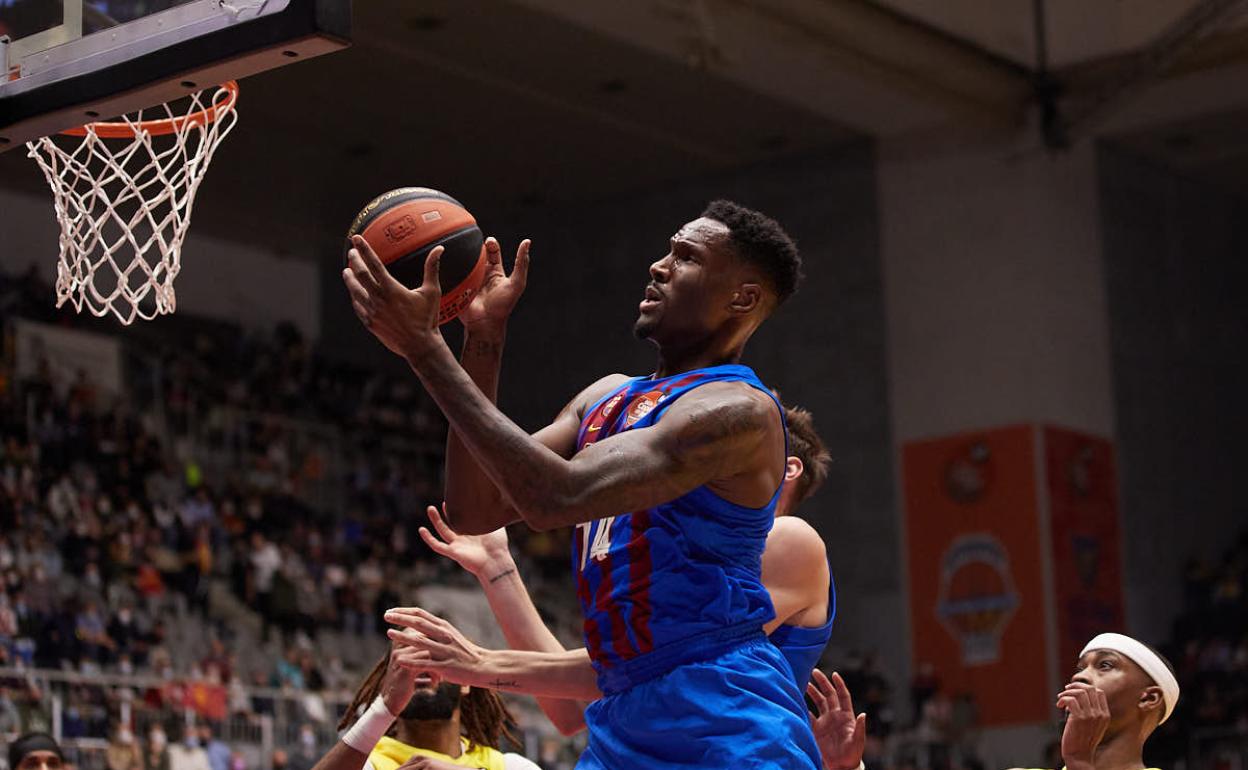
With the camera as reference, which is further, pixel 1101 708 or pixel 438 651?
pixel 1101 708

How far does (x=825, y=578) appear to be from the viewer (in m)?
4.52

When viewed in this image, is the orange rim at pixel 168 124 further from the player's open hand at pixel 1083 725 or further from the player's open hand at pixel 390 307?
the player's open hand at pixel 1083 725

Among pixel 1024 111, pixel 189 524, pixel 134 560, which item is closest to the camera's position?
pixel 134 560

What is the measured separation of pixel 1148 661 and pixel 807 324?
18.8m

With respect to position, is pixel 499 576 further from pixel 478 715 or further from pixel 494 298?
pixel 478 715

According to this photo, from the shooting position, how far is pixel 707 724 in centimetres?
357

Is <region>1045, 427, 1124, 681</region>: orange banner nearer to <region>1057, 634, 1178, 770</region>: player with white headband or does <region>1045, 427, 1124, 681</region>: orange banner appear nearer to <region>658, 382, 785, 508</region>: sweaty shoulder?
<region>1057, 634, 1178, 770</region>: player with white headband

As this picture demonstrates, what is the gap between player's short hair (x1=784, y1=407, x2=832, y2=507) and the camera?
16.3ft

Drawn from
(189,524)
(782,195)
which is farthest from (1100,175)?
(189,524)

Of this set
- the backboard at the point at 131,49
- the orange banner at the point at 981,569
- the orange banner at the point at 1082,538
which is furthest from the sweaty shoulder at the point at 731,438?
the orange banner at the point at 1082,538

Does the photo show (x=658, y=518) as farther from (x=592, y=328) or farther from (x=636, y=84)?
(x=592, y=328)

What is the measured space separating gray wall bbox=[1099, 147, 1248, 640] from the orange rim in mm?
18787

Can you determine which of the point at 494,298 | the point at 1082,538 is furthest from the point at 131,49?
the point at 1082,538

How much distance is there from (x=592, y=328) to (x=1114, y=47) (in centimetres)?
805
